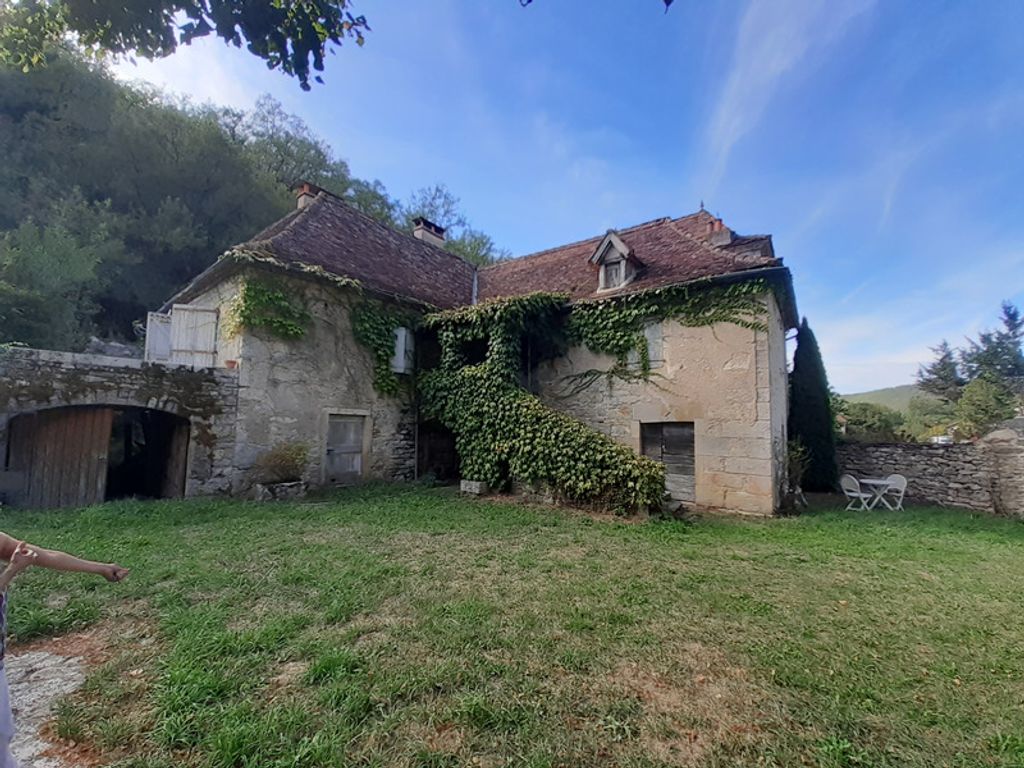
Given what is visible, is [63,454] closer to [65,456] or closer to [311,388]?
[65,456]

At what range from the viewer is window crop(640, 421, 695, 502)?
9.46 meters

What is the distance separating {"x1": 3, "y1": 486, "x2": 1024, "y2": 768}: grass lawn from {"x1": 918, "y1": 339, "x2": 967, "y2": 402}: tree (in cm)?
2918

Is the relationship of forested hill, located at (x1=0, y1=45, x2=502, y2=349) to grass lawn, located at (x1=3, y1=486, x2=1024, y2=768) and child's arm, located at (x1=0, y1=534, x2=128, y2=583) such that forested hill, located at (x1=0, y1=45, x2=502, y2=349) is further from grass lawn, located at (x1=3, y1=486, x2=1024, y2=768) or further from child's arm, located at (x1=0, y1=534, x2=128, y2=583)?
child's arm, located at (x1=0, y1=534, x2=128, y2=583)

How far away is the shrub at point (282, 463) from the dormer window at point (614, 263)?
8044 mm

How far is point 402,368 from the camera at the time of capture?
11391 millimetres

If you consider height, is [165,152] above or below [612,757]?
above

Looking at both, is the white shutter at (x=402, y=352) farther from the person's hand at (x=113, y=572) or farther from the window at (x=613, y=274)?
the person's hand at (x=113, y=572)

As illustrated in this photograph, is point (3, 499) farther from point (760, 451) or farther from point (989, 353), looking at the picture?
point (989, 353)

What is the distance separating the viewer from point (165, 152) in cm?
1659

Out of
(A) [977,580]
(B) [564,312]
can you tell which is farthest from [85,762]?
(B) [564,312]

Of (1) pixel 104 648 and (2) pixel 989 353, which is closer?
(1) pixel 104 648

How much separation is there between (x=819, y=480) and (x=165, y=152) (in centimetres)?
2477

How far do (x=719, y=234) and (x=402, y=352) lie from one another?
843 centimetres

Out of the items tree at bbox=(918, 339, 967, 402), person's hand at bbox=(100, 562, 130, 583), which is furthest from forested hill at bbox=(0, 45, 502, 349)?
tree at bbox=(918, 339, 967, 402)
